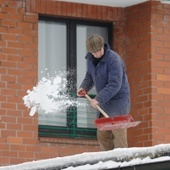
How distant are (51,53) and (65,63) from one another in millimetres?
259

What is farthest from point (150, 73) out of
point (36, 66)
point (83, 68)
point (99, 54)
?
point (99, 54)

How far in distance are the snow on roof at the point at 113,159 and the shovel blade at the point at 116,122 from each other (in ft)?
7.65

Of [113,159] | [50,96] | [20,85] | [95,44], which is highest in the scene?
[95,44]

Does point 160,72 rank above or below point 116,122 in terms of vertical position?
above

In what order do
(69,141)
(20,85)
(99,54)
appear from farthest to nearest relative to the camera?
(69,141) → (20,85) → (99,54)

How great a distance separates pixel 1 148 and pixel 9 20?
188cm

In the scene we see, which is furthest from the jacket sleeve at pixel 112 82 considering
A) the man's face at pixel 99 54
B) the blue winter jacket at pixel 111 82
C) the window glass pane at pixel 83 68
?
the window glass pane at pixel 83 68

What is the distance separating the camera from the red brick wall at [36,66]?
17.0 meters

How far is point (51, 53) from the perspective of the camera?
17922 mm

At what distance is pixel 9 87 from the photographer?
17062 mm

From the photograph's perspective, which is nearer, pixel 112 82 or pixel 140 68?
pixel 112 82

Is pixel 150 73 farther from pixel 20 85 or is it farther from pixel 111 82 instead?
pixel 111 82

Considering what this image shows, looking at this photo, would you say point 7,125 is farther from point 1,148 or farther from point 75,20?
point 75,20

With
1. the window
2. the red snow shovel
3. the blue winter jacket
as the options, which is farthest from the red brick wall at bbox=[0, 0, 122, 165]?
the red snow shovel
